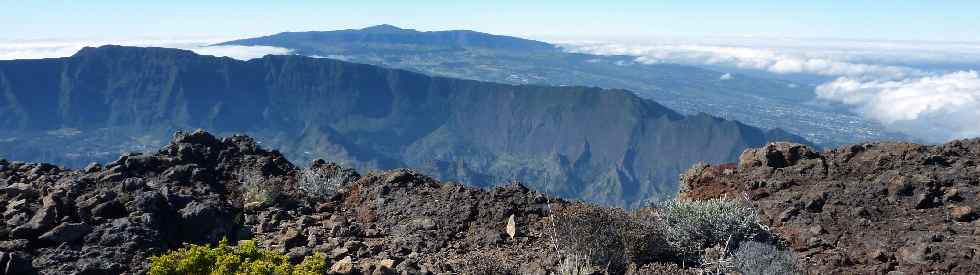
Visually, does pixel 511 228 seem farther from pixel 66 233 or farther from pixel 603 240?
pixel 66 233

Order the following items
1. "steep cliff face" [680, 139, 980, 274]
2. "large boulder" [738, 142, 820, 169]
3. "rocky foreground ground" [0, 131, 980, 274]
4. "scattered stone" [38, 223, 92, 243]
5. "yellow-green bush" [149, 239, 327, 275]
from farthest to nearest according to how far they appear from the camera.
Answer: "large boulder" [738, 142, 820, 169] < "steep cliff face" [680, 139, 980, 274] < "rocky foreground ground" [0, 131, 980, 274] < "scattered stone" [38, 223, 92, 243] < "yellow-green bush" [149, 239, 327, 275]

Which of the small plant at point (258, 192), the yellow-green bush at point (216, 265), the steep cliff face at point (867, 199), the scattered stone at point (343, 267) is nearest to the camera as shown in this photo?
the yellow-green bush at point (216, 265)

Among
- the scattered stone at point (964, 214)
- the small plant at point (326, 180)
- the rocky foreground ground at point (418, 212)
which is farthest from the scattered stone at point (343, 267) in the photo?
the scattered stone at point (964, 214)

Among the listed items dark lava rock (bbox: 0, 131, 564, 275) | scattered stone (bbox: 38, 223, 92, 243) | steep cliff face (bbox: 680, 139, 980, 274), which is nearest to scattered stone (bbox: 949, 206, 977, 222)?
steep cliff face (bbox: 680, 139, 980, 274)

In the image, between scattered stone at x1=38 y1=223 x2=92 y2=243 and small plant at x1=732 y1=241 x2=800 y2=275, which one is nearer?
small plant at x1=732 y1=241 x2=800 y2=275

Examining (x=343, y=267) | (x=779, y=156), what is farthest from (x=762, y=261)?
(x=779, y=156)

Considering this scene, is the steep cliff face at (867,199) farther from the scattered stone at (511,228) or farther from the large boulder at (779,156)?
the scattered stone at (511,228)

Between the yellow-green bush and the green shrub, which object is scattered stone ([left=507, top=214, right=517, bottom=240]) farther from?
the yellow-green bush
